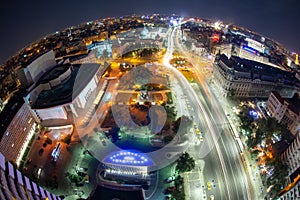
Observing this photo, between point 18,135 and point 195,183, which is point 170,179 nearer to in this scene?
point 195,183

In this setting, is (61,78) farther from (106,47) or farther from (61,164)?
(106,47)

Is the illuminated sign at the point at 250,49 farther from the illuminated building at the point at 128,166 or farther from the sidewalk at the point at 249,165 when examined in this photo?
the illuminated building at the point at 128,166

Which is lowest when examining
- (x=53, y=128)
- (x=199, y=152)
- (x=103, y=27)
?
(x=199, y=152)

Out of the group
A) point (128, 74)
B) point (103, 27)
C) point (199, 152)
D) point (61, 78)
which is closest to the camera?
point (199, 152)

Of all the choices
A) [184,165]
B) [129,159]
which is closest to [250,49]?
[184,165]

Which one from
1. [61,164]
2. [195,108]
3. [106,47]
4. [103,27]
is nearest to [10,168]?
[61,164]

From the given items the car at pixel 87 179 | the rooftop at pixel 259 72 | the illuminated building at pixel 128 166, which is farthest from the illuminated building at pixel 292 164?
the car at pixel 87 179

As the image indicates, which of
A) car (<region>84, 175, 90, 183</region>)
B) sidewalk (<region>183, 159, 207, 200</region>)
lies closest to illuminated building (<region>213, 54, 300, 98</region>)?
sidewalk (<region>183, 159, 207, 200</region>)
